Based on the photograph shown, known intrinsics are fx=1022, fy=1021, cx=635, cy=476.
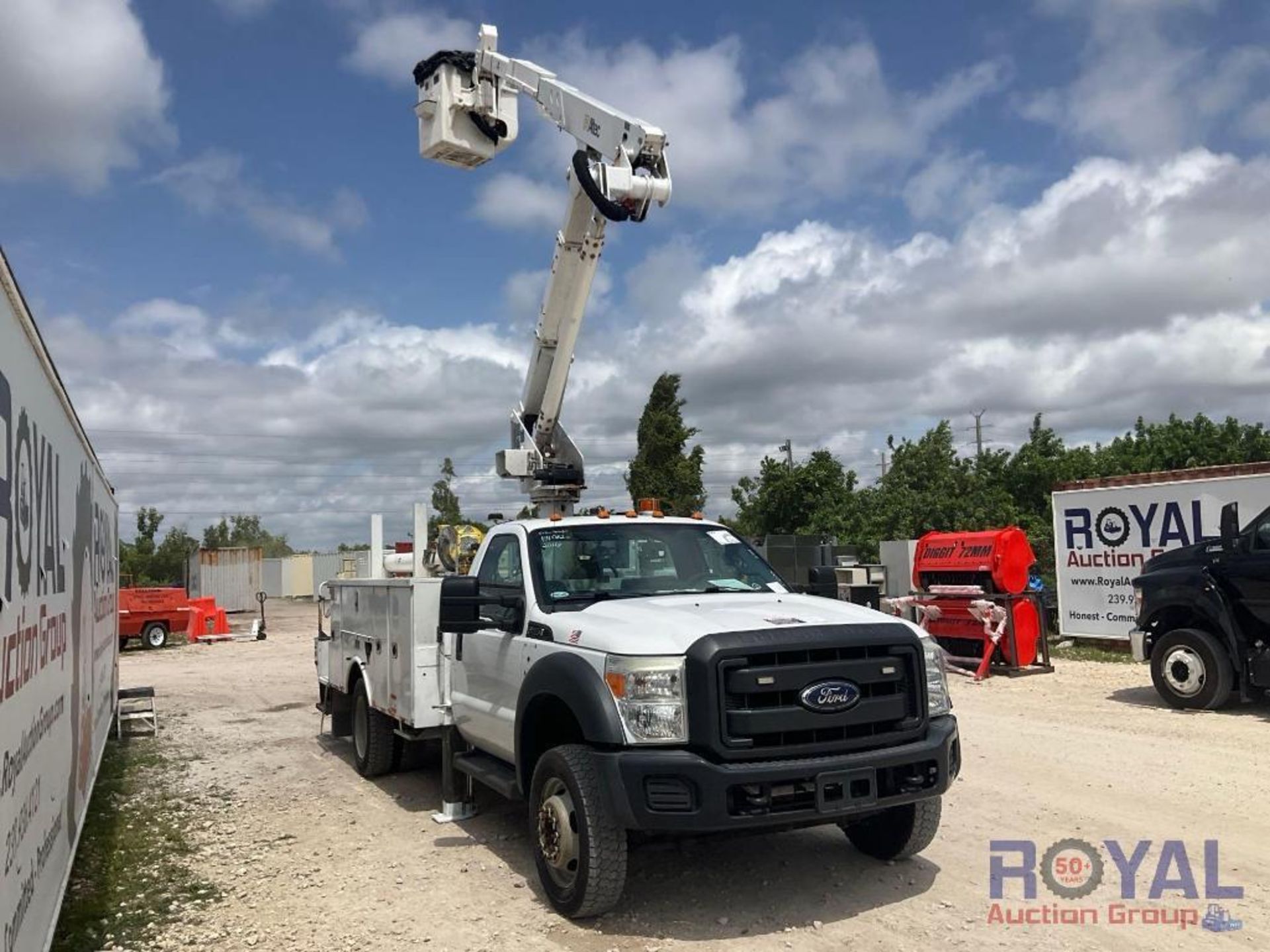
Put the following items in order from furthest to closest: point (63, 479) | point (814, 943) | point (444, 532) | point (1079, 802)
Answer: point (444, 532) → point (1079, 802) → point (63, 479) → point (814, 943)

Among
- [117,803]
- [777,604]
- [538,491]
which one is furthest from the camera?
[538,491]

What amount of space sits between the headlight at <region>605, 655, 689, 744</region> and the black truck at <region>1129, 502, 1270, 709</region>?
7626 millimetres

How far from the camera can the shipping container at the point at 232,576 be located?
134 ft

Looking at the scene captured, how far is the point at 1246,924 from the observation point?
4859mm

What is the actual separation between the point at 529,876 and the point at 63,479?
10.9 feet

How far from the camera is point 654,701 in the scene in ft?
15.9

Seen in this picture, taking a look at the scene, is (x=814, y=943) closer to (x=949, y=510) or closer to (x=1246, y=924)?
(x=1246, y=924)

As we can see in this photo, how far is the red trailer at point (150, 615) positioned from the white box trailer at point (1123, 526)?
69.5ft

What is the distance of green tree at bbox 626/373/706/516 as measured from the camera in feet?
114

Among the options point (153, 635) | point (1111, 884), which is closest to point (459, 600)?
point (1111, 884)

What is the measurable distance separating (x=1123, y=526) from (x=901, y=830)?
12844 millimetres

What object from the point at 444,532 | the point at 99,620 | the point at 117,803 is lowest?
the point at 117,803

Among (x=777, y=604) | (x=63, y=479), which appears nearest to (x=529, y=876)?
(x=777, y=604)

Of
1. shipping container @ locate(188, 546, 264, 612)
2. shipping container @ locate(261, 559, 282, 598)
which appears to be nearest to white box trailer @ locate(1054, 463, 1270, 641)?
shipping container @ locate(188, 546, 264, 612)
